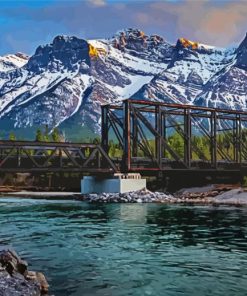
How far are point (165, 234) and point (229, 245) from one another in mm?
6784

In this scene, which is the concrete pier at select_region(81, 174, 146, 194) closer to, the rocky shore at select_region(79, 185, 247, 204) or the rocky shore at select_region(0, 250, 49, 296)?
the rocky shore at select_region(79, 185, 247, 204)

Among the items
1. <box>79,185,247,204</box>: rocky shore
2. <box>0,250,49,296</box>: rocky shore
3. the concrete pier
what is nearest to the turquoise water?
<box>0,250,49,296</box>: rocky shore

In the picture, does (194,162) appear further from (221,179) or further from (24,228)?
(24,228)

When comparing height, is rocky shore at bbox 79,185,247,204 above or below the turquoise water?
above

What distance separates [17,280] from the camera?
2094 centimetres

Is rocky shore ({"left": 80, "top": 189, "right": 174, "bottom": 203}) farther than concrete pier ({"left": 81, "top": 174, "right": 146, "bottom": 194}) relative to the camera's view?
No

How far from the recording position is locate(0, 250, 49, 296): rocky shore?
19844mm

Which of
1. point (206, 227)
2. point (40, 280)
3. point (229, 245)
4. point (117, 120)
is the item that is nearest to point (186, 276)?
point (40, 280)

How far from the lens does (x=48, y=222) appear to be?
1964 inches

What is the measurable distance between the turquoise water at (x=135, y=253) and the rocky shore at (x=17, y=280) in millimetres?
853

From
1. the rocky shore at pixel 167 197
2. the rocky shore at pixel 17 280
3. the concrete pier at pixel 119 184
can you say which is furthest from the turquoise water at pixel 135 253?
the concrete pier at pixel 119 184

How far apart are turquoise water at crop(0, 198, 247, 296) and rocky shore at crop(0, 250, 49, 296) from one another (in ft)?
2.80

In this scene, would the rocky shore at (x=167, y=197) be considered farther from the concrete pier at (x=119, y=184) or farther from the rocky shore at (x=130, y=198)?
the concrete pier at (x=119, y=184)

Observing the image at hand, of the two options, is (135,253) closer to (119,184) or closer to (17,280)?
(17,280)
